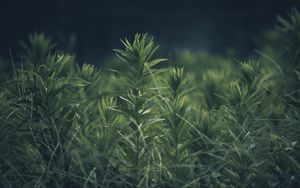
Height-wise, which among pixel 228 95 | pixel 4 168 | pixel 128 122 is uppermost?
pixel 228 95

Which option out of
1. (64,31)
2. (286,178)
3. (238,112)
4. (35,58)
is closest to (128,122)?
(238,112)

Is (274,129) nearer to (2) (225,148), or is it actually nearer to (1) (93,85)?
(2) (225,148)

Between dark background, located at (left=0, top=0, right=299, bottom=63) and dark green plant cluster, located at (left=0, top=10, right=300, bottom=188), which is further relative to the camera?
dark background, located at (left=0, top=0, right=299, bottom=63)

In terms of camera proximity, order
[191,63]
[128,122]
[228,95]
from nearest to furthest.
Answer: [128,122] < [228,95] < [191,63]

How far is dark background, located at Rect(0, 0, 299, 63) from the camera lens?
6.46m

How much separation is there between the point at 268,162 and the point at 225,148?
0.19m

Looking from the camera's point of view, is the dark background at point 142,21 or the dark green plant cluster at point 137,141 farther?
the dark background at point 142,21

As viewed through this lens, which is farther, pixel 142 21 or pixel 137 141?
pixel 142 21

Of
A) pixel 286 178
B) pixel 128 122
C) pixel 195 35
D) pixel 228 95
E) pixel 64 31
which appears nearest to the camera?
pixel 286 178

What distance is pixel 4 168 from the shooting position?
1950 millimetres

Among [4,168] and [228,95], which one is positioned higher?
[228,95]

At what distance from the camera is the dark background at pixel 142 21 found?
646cm

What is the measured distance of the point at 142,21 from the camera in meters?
6.89

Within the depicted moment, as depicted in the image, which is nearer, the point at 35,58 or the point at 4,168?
the point at 4,168
